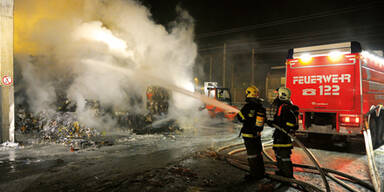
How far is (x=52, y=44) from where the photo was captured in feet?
31.3

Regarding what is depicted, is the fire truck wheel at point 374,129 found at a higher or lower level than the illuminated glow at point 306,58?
lower

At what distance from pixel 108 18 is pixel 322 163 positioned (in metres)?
8.95

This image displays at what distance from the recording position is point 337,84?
6957 mm

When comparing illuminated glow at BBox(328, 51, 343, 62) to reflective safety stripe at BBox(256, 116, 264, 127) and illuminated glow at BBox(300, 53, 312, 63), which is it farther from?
reflective safety stripe at BBox(256, 116, 264, 127)

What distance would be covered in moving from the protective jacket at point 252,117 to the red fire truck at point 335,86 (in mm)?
3746

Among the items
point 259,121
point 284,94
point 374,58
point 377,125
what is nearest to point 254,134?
point 259,121

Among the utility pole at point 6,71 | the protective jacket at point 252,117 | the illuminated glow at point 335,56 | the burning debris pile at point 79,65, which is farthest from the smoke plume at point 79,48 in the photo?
the illuminated glow at point 335,56

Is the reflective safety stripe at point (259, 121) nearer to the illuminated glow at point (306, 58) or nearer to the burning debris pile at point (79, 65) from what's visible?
the illuminated glow at point (306, 58)

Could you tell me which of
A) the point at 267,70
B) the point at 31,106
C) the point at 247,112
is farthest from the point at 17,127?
the point at 267,70

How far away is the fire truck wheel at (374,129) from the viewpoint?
741 centimetres

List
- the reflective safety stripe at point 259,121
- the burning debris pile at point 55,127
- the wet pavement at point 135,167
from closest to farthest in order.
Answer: the wet pavement at point 135,167
the reflective safety stripe at point 259,121
the burning debris pile at point 55,127

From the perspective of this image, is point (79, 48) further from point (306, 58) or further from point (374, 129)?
point (374, 129)

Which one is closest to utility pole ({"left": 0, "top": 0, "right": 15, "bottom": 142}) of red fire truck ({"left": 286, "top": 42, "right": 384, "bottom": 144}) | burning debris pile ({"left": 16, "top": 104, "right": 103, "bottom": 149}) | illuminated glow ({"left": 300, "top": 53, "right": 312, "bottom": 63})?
burning debris pile ({"left": 16, "top": 104, "right": 103, "bottom": 149})

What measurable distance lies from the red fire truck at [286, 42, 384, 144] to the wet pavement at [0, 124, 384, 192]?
86 centimetres
